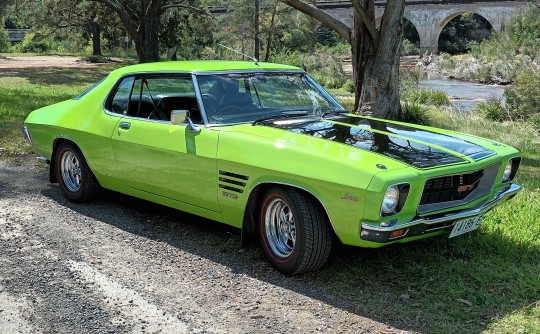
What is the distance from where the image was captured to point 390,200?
412 centimetres

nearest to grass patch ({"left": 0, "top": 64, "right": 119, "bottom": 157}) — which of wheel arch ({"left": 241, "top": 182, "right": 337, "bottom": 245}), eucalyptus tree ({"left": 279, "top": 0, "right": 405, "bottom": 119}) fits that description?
eucalyptus tree ({"left": 279, "top": 0, "right": 405, "bottom": 119})

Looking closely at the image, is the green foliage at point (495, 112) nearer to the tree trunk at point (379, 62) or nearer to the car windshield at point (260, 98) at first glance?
the tree trunk at point (379, 62)

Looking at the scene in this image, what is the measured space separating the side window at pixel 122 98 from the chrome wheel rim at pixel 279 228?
200 centimetres

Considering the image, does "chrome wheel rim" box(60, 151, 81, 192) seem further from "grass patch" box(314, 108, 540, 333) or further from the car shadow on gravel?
"grass patch" box(314, 108, 540, 333)

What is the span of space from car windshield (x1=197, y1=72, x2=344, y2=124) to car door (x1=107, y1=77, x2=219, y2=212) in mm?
183

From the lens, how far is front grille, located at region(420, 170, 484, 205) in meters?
4.35

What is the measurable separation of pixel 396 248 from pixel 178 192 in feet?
6.04

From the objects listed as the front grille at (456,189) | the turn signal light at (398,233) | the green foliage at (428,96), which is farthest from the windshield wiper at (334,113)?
the green foliage at (428,96)

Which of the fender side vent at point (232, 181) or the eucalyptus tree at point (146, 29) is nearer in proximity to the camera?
the fender side vent at point (232, 181)

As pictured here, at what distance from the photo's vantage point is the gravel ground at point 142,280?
394 centimetres

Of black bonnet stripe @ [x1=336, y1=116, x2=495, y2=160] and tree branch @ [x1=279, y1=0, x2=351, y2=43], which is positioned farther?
tree branch @ [x1=279, y1=0, x2=351, y2=43]

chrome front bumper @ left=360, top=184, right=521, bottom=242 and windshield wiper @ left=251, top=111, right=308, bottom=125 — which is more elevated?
windshield wiper @ left=251, top=111, right=308, bottom=125

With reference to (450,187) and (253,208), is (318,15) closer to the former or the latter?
(253,208)

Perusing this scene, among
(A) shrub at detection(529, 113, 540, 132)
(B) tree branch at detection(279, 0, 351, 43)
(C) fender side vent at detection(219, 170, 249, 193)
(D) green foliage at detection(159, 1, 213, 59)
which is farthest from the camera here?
(D) green foliage at detection(159, 1, 213, 59)
